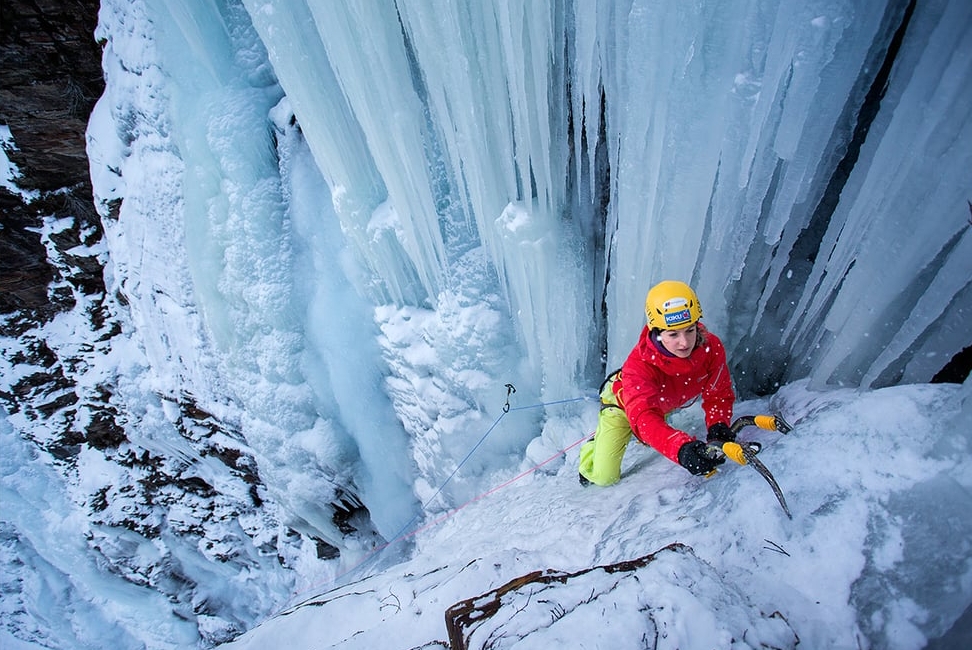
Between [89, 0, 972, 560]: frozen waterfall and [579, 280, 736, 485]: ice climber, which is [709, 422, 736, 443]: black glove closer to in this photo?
[579, 280, 736, 485]: ice climber

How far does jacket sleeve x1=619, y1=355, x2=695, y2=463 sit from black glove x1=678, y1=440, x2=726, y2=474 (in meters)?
0.13

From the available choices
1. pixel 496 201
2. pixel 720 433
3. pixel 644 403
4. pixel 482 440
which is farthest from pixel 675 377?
pixel 482 440

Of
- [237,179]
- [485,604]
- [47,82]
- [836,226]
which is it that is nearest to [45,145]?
[47,82]

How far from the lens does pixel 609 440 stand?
265cm

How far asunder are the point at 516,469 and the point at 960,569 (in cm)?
319

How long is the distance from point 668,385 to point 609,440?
0.55 meters

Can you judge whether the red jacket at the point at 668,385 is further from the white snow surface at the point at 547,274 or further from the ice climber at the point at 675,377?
the white snow surface at the point at 547,274

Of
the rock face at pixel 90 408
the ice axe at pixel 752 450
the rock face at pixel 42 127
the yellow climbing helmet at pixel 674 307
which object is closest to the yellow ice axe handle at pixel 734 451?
the ice axe at pixel 752 450

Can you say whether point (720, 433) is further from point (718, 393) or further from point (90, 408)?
point (90, 408)

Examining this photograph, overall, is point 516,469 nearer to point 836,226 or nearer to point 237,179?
point 836,226

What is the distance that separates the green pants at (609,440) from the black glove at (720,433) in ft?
1.56

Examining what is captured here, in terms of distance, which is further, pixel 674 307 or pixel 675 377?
pixel 675 377

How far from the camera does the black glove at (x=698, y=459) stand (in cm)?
192

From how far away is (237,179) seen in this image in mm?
4879
